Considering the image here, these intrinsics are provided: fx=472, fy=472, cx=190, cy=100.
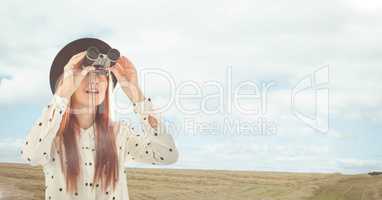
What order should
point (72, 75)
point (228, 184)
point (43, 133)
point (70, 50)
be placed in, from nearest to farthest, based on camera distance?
point (43, 133), point (72, 75), point (70, 50), point (228, 184)

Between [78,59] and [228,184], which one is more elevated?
[78,59]

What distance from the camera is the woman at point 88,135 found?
398cm

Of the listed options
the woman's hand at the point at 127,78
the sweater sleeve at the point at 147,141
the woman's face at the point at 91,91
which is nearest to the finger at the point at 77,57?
the woman's face at the point at 91,91

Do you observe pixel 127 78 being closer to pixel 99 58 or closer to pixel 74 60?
pixel 99 58

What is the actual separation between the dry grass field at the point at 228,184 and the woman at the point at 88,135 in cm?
440

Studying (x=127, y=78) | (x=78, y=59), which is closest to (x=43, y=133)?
(x=78, y=59)

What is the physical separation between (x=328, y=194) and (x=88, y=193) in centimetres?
664

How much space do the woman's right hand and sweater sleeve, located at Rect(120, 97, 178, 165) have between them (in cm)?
54

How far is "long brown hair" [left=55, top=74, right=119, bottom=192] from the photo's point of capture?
4.11 meters

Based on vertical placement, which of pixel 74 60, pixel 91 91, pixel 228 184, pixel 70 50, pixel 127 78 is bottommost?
pixel 228 184

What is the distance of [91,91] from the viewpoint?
4.28 metres

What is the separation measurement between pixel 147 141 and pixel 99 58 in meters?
0.88

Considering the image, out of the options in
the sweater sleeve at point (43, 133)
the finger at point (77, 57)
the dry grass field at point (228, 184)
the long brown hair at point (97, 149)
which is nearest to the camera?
the sweater sleeve at point (43, 133)

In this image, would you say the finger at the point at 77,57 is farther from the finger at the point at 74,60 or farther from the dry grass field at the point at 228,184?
the dry grass field at the point at 228,184
